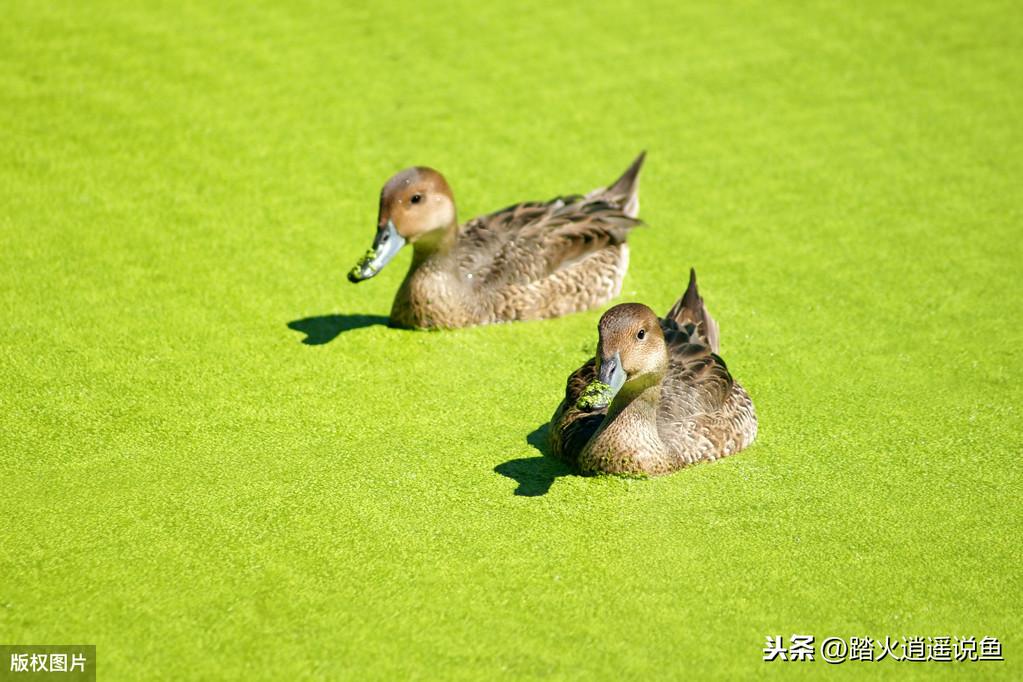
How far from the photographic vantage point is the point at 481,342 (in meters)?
6.30

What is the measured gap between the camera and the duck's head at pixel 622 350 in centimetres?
480

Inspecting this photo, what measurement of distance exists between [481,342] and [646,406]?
137 centimetres

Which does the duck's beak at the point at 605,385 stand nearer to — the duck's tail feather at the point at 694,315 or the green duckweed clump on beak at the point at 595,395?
the green duckweed clump on beak at the point at 595,395

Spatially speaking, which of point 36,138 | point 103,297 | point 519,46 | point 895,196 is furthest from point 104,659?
point 519,46

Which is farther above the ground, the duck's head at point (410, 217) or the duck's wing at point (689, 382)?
the duck's head at point (410, 217)

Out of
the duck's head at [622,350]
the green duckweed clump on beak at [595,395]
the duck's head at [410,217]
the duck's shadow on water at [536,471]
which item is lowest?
the duck's shadow on water at [536,471]

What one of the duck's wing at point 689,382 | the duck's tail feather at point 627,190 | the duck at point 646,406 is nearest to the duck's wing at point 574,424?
the duck at point 646,406

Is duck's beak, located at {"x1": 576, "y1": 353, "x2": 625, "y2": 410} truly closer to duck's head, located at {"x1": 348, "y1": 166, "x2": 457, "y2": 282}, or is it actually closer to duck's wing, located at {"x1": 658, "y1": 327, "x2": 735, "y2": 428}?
duck's wing, located at {"x1": 658, "y1": 327, "x2": 735, "y2": 428}

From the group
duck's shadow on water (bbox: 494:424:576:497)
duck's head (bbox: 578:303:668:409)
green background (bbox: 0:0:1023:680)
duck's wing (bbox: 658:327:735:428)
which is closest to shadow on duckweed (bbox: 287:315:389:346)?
green background (bbox: 0:0:1023:680)

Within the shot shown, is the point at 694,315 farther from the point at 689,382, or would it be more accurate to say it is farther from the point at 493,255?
the point at 493,255

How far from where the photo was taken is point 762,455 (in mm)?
5379

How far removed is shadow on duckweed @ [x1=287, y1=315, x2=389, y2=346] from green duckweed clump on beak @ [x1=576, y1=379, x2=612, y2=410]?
178cm

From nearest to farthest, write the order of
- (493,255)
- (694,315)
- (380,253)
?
(694,315), (380,253), (493,255)

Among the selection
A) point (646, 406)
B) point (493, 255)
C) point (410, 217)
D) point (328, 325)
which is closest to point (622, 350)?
point (646, 406)
